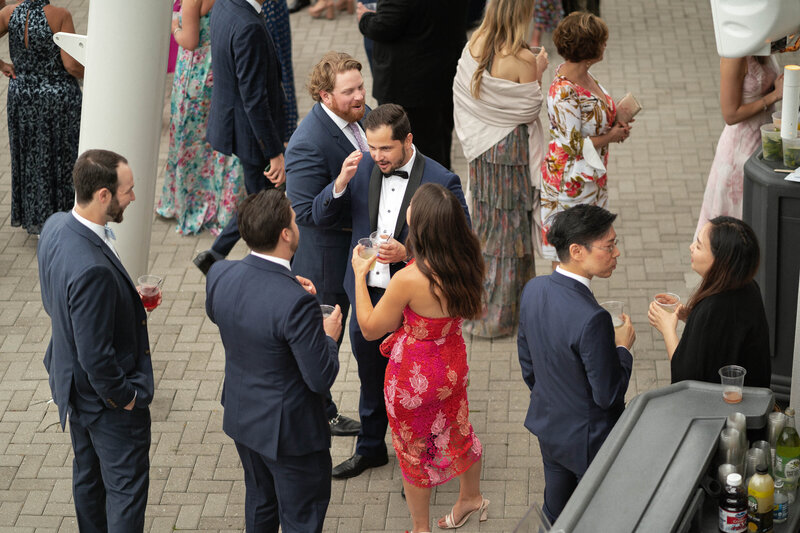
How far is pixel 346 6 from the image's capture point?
12.4 metres

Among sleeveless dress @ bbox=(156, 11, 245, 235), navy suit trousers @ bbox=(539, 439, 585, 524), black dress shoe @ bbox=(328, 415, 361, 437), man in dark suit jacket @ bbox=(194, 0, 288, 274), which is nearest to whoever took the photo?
navy suit trousers @ bbox=(539, 439, 585, 524)

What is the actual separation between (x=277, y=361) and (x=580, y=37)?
2.82 metres

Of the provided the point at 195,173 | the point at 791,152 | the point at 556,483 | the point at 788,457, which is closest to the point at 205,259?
the point at 195,173

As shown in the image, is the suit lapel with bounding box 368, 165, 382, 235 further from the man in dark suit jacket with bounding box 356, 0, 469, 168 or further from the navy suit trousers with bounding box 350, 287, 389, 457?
the man in dark suit jacket with bounding box 356, 0, 469, 168

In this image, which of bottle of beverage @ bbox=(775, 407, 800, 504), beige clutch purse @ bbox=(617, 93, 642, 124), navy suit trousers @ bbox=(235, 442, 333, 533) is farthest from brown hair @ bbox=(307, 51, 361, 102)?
bottle of beverage @ bbox=(775, 407, 800, 504)

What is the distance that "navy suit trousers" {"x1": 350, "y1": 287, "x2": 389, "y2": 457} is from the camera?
5.39 metres

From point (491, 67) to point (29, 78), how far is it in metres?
3.55

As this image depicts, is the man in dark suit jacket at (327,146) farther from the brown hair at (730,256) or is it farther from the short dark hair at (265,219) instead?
the brown hair at (730,256)

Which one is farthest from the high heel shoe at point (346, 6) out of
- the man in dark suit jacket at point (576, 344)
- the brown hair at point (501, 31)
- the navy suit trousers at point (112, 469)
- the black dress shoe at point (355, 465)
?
the man in dark suit jacket at point (576, 344)

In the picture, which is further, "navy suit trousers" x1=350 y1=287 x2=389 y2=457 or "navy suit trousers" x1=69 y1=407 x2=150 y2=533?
"navy suit trousers" x1=350 y1=287 x2=389 y2=457

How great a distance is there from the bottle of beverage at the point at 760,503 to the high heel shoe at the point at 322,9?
31.2 ft

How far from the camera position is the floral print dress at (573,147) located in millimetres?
6160

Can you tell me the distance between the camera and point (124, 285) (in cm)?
450

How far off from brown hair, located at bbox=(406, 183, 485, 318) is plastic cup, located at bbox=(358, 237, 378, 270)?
0.30m
